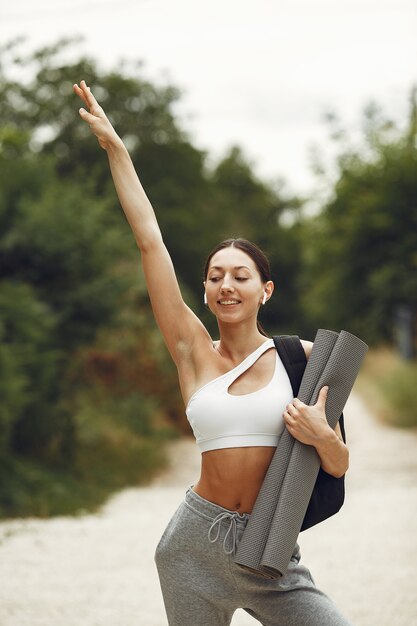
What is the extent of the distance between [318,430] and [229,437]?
288 millimetres

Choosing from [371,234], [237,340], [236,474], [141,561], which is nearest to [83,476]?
[141,561]

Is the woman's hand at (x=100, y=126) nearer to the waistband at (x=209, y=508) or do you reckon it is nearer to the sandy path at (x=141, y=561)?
the waistband at (x=209, y=508)

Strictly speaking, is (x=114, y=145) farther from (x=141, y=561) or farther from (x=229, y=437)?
(x=141, y=561)

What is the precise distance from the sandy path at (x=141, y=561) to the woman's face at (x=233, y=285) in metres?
3.58

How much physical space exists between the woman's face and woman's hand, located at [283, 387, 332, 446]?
15.3 inches

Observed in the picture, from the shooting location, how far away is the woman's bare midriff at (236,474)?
3.01 m

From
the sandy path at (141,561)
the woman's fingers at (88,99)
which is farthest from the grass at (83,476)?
the woman's fingers at (88,99)

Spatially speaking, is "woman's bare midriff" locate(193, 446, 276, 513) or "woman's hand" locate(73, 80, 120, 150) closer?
"woman's bare midriff" locate(193, 446, 276, 513)

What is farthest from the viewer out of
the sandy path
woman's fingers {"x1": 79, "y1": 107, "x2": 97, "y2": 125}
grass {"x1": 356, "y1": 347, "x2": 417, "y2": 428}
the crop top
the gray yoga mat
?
grass {"x1": 356, "y1": 347, "x2": 417, "y2": 428}

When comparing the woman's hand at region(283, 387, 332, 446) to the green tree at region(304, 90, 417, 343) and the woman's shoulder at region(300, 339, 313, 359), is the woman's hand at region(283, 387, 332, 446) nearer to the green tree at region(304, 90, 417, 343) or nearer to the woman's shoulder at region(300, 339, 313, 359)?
the woman's shoulder at region(300, 339, 313, 359)

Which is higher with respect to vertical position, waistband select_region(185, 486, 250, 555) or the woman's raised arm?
the woman's raised arm

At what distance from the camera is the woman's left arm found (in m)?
2.89

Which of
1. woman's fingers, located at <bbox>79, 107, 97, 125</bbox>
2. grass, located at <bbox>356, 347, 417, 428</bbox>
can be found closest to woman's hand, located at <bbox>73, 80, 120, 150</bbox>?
woman's fingers, located at <bbox>79, 107, 97, 125</bbox>

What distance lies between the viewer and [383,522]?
33.2 feet
